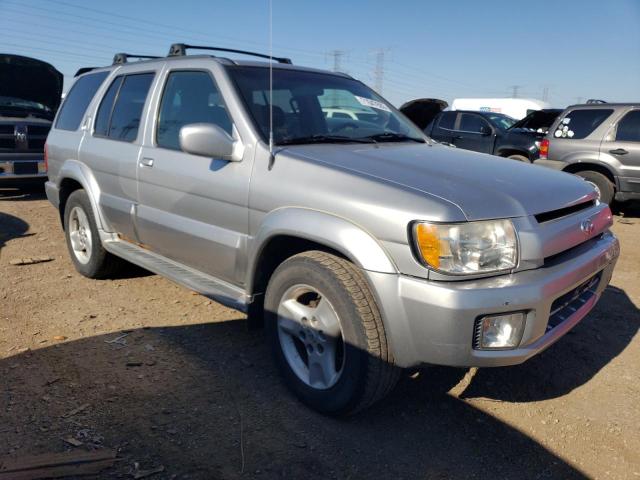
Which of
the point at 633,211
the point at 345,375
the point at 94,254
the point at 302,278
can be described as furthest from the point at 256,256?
the point at 633,211

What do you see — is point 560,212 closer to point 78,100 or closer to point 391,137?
point 391,137

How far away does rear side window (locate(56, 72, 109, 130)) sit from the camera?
476 cm

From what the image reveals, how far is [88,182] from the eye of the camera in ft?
14.5

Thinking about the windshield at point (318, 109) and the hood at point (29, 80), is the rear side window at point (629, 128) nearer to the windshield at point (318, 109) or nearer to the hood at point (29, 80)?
the windshield at point (318, 109)

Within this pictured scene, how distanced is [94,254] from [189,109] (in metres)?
1.82

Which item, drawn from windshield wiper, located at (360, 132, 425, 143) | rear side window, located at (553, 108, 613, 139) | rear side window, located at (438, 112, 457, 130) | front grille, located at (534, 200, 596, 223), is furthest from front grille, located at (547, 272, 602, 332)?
rear side window, located at (438, 112, 457, 130)

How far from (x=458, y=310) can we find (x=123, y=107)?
324cm

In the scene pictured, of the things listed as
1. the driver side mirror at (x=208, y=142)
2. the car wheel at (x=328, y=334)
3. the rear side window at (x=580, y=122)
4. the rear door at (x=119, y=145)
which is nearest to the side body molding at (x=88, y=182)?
the rear door at (x=119, y=145)

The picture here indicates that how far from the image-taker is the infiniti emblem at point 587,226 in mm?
2745

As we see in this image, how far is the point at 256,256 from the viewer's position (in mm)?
2912

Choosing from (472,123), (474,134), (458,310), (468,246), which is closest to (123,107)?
(468,246)

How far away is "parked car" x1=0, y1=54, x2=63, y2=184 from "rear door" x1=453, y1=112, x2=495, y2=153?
772 centimetres

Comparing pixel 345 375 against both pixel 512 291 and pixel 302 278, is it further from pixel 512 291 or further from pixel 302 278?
pixel 512 291

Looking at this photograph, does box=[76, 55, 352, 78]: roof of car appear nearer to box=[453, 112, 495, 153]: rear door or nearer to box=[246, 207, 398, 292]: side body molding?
box=[246, 207, 398, 292]: side body molding
